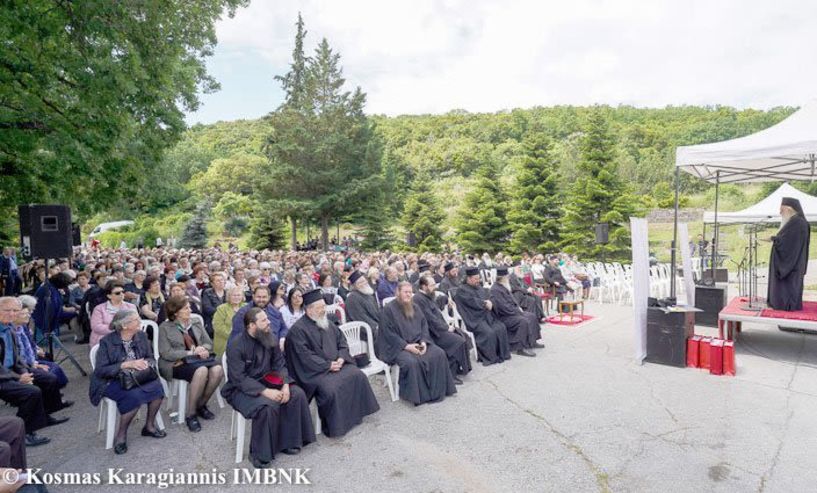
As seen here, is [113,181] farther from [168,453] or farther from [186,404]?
[168,453]

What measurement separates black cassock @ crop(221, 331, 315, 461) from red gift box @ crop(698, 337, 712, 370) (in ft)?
17.3

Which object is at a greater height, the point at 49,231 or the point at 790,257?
the point at 49,231

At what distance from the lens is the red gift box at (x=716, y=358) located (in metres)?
6.14

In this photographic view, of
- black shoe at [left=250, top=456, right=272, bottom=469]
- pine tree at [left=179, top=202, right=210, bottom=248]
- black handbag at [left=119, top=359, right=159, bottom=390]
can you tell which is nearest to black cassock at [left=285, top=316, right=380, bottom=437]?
black shoe at [left=250, top=456, right=272, bottom=469]

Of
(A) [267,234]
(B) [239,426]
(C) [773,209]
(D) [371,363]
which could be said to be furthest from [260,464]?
(A) [267,234]

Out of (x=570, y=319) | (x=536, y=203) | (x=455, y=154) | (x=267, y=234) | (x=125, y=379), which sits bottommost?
(x=570, y=319)

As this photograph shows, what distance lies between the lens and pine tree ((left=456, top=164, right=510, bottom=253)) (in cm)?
2473

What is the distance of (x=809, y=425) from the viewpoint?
454cm

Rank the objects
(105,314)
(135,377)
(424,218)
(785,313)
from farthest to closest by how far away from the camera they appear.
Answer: (424,218), (785,313), (105,314), (135,377)

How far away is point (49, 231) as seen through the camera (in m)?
7.11

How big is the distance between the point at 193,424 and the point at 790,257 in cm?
850

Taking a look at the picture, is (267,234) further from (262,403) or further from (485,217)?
(262,403)

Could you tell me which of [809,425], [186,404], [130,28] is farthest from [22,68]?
[809,425]

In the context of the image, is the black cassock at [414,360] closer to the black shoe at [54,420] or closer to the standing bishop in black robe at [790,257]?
the black shoe at [54,420]
